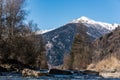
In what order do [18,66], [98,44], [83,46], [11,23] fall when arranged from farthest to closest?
[98,44] → [83,46] → [11,23] → [18,66]

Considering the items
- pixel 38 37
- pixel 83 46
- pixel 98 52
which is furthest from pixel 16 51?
pixel 98 52

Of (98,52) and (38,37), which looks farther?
(98,52)

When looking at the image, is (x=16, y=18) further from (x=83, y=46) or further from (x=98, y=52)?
(x=98, y=52)

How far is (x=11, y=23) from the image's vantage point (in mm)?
55656

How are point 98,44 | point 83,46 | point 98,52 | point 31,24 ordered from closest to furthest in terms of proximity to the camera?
point 31,24, point 83,46, point 98,52, point 98,44

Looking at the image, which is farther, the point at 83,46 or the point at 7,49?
the point at 83,46

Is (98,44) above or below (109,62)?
above

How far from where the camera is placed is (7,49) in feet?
173

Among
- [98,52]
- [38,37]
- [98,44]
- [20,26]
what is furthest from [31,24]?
[98,44]

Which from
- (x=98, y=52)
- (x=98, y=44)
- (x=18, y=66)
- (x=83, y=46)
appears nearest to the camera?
(x=18, y=66)

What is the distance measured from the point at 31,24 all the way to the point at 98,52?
92.7 metres

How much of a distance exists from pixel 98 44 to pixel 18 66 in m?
135

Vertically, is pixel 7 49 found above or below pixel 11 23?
below

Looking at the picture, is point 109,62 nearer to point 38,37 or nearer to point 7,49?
point 38,37
